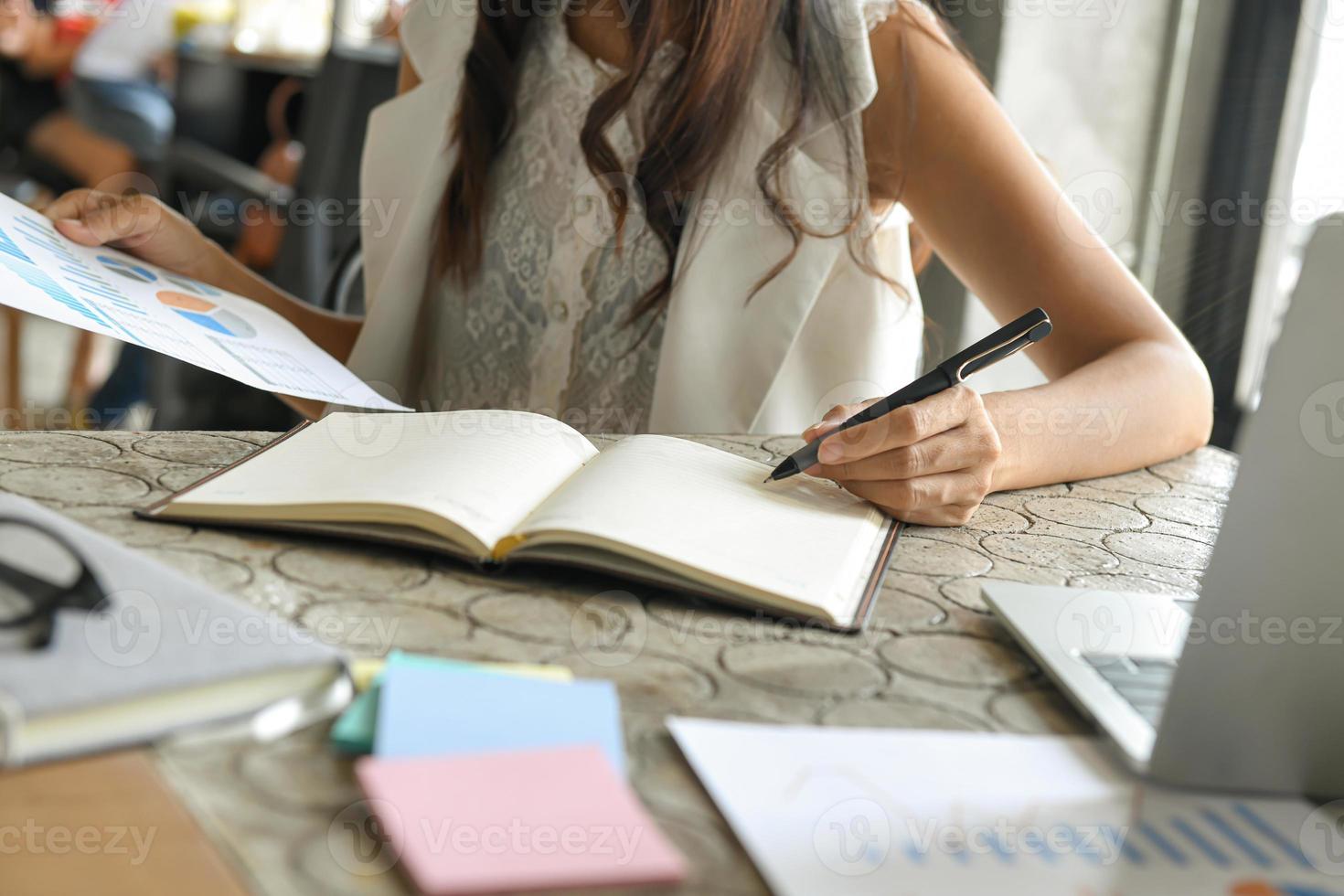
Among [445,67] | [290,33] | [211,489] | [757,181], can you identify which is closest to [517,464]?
[211,489]

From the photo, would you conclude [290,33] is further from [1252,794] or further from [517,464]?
[1252,794]

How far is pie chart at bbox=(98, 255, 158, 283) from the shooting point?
87 centimetres

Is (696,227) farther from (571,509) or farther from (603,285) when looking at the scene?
(571,509)

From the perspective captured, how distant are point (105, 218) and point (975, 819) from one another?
2.71ft

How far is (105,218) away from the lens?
93cm

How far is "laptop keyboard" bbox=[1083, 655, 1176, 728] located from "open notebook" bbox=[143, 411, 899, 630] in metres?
0.11

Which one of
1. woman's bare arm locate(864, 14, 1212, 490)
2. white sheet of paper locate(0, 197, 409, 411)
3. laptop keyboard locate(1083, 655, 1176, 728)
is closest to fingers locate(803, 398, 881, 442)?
woman's bare arm locate(864, 14, 1212, 490)

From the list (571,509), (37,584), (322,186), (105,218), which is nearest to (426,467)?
(571,509)

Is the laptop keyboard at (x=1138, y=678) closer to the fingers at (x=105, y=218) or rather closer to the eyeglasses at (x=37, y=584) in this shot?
the eyeglasses at (x=37, y=584)

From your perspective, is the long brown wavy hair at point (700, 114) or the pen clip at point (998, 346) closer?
the pen clip at point (998, 346)

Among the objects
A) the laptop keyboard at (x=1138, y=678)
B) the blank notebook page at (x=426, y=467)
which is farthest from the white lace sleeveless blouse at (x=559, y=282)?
the laptop keyboard at (x=1138, y=678)

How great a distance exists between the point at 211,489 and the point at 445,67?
77cm

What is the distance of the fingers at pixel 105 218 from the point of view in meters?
0.91

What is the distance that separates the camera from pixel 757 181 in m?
1.12
